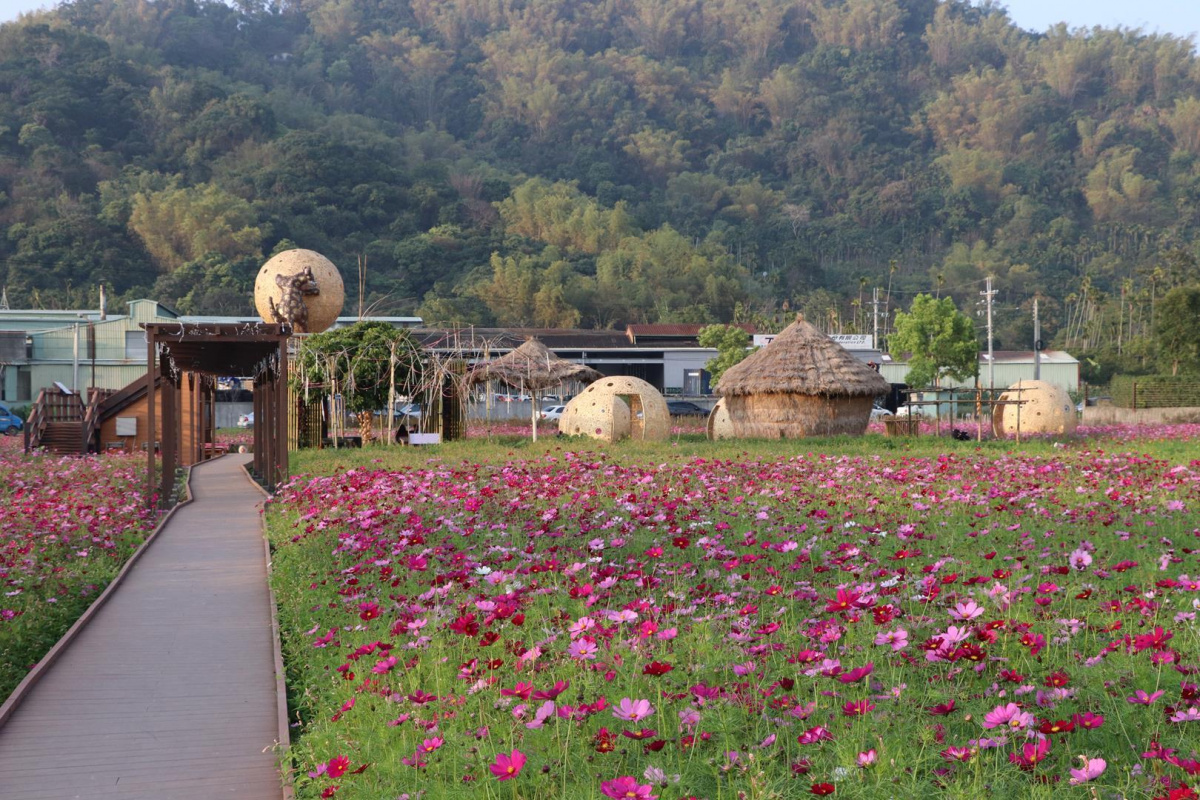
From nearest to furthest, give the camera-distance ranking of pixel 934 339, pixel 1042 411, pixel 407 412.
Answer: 1. pixel 1042 411
2. pixel 407 412
3. pixel 934 339

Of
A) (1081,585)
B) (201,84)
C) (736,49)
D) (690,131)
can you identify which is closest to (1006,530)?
(1081,585)

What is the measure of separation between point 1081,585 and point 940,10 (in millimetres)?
187537

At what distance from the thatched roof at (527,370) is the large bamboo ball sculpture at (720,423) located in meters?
3.00

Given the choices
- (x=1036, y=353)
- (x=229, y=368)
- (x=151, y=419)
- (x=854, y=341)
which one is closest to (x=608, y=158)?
(x=854, y=341)

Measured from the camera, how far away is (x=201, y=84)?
4360 inches

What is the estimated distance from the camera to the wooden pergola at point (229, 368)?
15.6m

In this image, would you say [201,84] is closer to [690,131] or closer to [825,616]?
[690,131]

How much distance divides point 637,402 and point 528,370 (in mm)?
3040

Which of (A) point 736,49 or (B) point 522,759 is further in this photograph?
(A) point 736,49

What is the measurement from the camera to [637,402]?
27.3 metres

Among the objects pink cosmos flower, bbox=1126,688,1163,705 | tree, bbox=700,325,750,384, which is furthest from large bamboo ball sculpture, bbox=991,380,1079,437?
pink cosmos flower, bbox=1126,688,1163,705

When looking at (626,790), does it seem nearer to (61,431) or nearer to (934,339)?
(61,431)

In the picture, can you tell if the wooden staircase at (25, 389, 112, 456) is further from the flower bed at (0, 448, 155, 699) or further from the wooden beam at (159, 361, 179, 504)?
the wooden beam at (159, 361, 179, 504)

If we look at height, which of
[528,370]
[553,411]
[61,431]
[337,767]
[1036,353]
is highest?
[1036,353]
